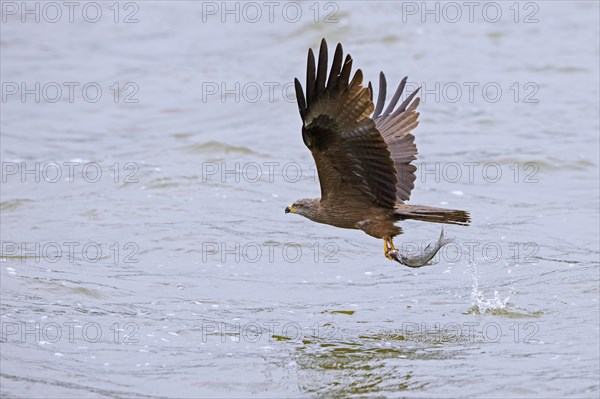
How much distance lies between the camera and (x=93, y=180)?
1426cm

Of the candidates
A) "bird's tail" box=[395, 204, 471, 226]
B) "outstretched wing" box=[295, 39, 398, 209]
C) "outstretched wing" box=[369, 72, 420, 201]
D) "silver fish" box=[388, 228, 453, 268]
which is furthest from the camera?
"outstretched wing" box=[369, 72, 420, 201]

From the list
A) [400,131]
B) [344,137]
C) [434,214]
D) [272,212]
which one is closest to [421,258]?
[434,214]

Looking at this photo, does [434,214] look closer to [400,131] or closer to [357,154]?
[357,154]

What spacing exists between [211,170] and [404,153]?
5.11 metres

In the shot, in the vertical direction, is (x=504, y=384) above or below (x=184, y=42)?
below

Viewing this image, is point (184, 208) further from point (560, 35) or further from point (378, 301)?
point (560, 35)

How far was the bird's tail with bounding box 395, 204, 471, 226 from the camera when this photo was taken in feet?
28.0

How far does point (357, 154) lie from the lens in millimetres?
8734

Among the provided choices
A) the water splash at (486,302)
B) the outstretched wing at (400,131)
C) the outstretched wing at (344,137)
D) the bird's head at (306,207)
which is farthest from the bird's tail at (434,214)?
the water splash at (486,302)

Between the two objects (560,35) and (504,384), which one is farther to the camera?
(560,35)

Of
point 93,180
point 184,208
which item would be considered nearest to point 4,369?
point 184,208

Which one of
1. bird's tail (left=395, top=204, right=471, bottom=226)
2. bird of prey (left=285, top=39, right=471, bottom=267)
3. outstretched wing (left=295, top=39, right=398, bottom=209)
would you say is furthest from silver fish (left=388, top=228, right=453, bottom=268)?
outstretched wing (left=295, top=39, right=398, bottom=209)

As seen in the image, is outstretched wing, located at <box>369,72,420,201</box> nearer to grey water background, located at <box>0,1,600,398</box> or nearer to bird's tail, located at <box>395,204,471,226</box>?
bird's tail, located at <box>395,204,471,226</box>

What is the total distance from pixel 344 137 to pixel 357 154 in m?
0.22
